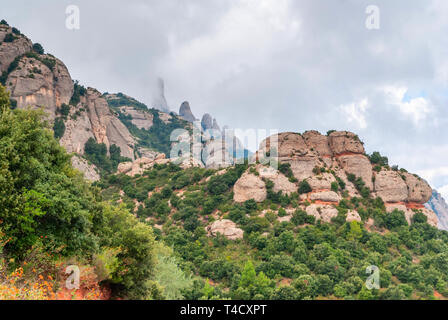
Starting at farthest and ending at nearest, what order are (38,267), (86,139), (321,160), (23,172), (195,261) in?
(86,139) < (321,160) < (195,261) < (23,172) < (38,267)

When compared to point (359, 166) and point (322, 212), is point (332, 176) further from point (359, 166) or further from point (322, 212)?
point (322, 212)

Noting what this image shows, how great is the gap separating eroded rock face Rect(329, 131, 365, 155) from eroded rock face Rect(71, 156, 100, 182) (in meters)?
48.1

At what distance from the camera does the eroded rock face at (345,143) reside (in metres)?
59.8

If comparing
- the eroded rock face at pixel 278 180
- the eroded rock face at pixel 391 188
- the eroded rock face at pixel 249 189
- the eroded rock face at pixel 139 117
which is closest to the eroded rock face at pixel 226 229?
the eroded rock face at pixel 249 189

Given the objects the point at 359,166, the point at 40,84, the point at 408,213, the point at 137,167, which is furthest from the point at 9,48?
the point at 408,213

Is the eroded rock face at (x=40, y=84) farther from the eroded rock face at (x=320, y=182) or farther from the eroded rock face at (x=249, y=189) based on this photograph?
the eroded rock face at (x=320, y=182)

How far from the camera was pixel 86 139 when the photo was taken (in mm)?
82375

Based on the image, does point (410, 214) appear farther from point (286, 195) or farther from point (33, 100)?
point (33, 100)

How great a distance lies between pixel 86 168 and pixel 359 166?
176 ft

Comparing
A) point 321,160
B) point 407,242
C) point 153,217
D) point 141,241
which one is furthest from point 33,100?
point 407,242

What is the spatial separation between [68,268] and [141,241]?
605cm

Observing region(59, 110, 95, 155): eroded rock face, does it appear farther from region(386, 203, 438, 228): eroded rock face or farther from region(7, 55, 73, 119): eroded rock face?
region(386, 203, 438, 228): eroded rock face

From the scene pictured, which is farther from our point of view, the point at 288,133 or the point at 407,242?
the point at 288,133

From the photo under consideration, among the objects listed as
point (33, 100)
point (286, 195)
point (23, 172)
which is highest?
point (33, 100)
